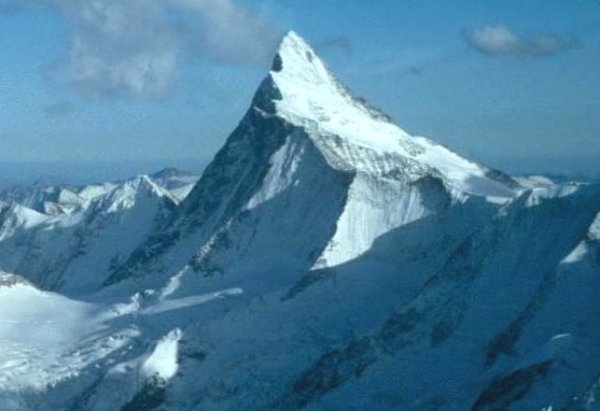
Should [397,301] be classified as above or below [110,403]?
above

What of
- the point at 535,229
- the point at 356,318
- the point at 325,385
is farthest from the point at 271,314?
the point at 535,229

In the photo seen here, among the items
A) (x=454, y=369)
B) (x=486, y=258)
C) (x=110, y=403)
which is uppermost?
(x=486, y=258)

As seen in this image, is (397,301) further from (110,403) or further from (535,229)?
(110,403)

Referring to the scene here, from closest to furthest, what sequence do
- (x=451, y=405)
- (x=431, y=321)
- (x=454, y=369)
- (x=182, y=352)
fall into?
(x=451, y=405)
(x=454, y=369)
(x=431, y=321)
(x=182, y=352)

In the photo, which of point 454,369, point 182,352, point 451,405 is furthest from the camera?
point 182,352

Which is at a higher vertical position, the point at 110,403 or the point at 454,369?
the point at 454,369

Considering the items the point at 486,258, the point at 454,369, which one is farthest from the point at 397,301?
the point at 454,369

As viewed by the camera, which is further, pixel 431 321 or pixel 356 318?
pixel 356 318

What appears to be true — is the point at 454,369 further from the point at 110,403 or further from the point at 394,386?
the point at 110,403

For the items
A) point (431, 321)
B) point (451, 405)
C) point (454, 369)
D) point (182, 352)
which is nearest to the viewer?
point (451, 405)
